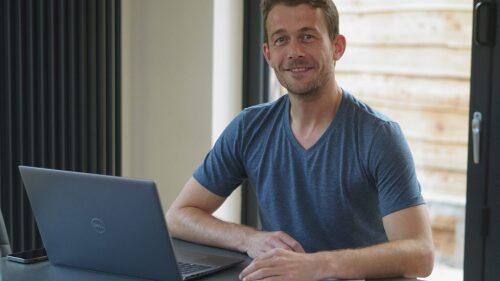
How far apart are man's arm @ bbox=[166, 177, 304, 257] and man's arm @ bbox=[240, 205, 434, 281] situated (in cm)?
15

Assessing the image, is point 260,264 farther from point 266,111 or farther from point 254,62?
point 254,62

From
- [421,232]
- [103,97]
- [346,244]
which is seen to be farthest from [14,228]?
[421,232]

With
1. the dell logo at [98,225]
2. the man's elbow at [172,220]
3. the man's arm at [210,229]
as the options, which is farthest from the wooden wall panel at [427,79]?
the dell logo at [98,225]

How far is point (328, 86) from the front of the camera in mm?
2109

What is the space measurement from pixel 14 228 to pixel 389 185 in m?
1.56

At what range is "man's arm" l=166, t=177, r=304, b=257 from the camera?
184 centimetres

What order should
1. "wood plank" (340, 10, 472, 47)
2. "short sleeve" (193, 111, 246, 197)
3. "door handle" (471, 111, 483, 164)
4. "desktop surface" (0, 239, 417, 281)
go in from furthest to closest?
1. "wood plank" (340, 10, 472, 47)
2. "door handle" (471, 111, 483, 164)
3. "short sleeve" (193, 111, 246, 197)
4. "desktop surface" (0, 239, 417, 281)

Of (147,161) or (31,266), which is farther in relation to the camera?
(147,161)

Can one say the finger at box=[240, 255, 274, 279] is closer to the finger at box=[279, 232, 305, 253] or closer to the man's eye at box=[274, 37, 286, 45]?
the finger at box=[279, 232, 305, 253]

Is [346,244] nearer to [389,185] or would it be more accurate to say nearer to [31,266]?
[389,185]

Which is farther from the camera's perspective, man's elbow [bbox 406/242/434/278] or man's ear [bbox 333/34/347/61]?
man's ear [bbox 333/34/347/61]

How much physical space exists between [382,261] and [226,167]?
2.18ft

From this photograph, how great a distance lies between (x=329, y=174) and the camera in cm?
202

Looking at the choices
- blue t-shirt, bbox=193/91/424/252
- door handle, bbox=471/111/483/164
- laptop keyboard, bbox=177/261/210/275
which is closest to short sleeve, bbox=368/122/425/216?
blue t-shirt, bbox=193/91/424/252
